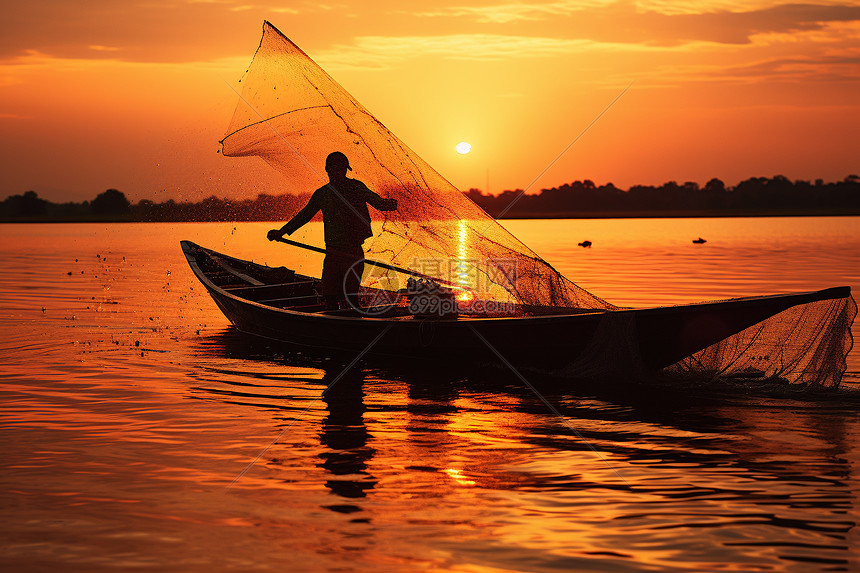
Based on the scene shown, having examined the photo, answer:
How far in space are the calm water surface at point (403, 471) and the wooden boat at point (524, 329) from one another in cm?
36

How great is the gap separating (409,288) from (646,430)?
397 cm

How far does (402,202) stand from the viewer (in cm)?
1150

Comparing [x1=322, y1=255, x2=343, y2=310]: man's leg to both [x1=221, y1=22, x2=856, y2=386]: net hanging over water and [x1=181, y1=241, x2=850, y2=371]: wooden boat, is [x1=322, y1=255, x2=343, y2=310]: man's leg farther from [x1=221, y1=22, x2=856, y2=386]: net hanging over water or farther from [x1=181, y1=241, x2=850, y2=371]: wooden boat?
[x1=221, y1=22, x2=856, y2=386]: net hanging over water

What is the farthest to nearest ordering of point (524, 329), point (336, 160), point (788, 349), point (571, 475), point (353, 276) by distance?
point (353, 276) < point (336, 160) < point (524, 329) < point (788, 349) < point (571, 475)

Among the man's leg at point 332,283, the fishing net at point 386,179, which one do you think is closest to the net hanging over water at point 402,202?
the fishing net at point 386,179

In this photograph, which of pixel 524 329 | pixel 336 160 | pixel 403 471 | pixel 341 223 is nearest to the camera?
pixel 403 471

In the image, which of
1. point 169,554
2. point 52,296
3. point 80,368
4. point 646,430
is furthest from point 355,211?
point 52,296

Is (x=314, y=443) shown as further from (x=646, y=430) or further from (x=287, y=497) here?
(x=646, y=430)

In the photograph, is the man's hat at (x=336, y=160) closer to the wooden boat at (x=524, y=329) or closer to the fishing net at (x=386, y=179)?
the fishing net at (x=386, y=179)

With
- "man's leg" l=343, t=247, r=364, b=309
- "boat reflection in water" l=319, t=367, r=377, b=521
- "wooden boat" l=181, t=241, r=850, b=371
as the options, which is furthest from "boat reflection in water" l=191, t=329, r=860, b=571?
"man's leg" l=343, t=247, r=364, b=309

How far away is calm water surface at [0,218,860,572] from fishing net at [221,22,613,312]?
49.3 inches

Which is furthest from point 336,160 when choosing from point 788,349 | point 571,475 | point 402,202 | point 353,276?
point 571,475

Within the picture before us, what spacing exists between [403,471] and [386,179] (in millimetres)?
5504

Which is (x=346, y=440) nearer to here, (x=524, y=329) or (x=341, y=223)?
(x=524, y=329)
